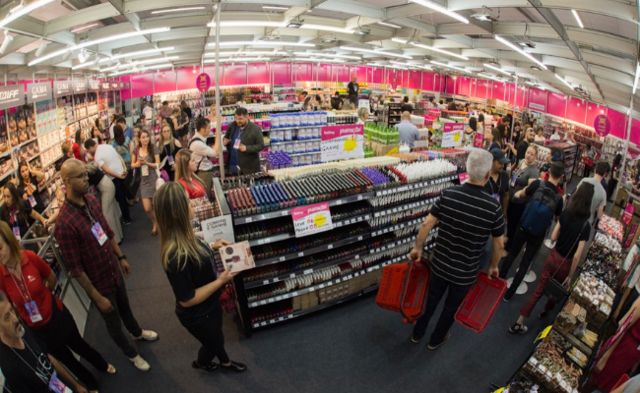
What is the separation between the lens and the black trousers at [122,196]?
6.89m

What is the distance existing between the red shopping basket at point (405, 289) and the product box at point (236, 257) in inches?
61.2

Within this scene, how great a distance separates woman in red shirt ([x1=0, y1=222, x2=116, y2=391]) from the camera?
258 centimetres

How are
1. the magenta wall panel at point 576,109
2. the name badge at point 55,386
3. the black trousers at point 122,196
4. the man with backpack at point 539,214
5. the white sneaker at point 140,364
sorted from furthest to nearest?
1. the magenta wall panel at point 576,109
2. the black trousers at point 122,196
3. the man with backpack at point 539,214
4. the white sneaker at point 140,364
5. the name badge at point 55,386

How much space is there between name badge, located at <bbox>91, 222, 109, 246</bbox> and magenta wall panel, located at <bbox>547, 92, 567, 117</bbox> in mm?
21900

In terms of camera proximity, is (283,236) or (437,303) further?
(283,236)

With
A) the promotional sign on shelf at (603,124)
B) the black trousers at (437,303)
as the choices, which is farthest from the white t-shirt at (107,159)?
the promotional sign on shelf at (603,124)

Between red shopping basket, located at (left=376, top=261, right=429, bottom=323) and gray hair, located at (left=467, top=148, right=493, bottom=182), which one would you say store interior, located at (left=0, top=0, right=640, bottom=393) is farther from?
gray hair, located at (left=467, top=148, right=493, bottom=182)

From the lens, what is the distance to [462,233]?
3.26 metres

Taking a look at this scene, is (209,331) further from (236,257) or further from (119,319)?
(119,319)

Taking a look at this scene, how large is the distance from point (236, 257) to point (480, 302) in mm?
2518

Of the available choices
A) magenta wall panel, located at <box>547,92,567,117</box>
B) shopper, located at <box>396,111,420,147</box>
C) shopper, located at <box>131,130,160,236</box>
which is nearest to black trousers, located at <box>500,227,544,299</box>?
shopper, located at <box>396,111,420,147</box>

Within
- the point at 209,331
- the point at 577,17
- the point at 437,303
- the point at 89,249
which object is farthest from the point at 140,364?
the point at 577,17

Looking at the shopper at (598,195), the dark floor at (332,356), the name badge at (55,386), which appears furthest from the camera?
the shopper at (598,195)

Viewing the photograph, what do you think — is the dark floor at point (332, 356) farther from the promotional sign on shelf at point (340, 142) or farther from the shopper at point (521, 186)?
the promotional sign on shelf at point (340, 142)
